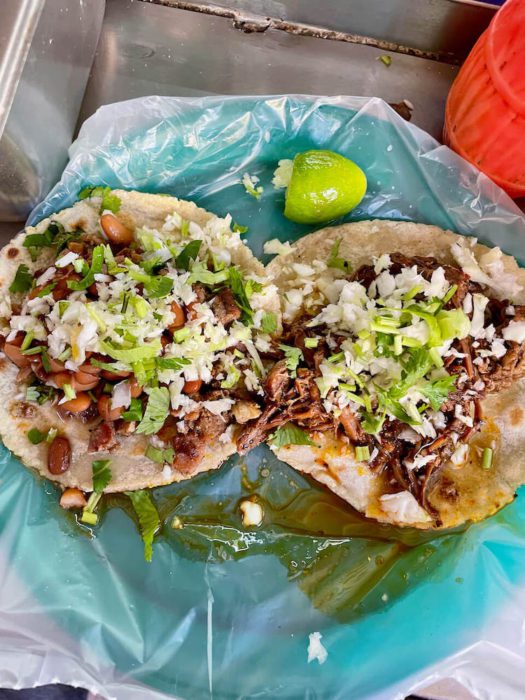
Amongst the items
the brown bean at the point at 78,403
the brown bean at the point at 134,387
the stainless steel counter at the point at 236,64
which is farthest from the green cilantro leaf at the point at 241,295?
the stainless steel counter at the point at 236,64

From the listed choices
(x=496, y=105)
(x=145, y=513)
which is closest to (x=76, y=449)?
(x=145, y=513)

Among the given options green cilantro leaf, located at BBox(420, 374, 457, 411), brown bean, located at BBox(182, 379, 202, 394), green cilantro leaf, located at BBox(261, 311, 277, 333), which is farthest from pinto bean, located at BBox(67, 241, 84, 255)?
green cilantro leaf, located at BBox(420, 374, 457, 411)

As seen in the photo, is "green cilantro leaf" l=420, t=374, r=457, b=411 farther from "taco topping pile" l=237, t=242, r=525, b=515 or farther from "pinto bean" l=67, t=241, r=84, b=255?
"pinto bean" l=67, t=241, r=84, b=255

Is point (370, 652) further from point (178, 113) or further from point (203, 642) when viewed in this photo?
point (178, 113)

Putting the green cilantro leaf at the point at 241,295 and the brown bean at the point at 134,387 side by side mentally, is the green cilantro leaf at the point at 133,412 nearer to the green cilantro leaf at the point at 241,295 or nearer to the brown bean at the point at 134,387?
the brown bean at the point at 134,387

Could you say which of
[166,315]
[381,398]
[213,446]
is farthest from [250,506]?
[166,315]

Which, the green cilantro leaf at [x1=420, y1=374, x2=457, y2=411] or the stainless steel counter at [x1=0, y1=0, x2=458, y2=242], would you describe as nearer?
the green cilantro leaf at [x1=420, y1=374, x2=457, y2=411]

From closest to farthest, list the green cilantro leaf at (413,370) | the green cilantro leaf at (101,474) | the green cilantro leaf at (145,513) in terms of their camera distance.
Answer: the green cilantro leaf at (413,370)
the green cilantro leaf at (101,474)
the green cilantro leaf at (145,513)
